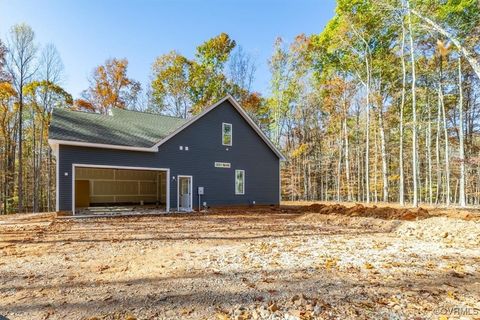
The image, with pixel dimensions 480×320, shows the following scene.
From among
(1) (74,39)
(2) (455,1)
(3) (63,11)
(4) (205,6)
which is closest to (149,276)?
(3) (63,11)

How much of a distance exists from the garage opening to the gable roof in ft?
9.37

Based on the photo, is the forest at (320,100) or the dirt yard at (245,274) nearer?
the dirt yard at (245,274)

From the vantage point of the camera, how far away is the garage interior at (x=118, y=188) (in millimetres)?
16931

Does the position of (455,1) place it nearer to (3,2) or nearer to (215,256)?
(215,256)

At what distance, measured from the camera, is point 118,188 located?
728 inches

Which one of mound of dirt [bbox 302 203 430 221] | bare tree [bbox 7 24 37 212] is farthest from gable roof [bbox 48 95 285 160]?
bare tree [bbox 7 24 37 212]

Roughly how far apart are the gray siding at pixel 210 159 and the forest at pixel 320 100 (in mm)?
7415

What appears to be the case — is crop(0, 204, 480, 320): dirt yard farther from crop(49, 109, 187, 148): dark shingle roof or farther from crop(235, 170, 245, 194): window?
crop(235, 170, 245, 194): window

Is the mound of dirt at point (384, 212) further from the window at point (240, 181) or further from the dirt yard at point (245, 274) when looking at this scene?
the window at point (240, 181)

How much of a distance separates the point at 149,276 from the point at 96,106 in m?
24.6

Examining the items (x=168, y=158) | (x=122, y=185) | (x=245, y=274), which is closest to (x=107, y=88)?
(x=122, y=185)

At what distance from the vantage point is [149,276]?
4211 millimetres
